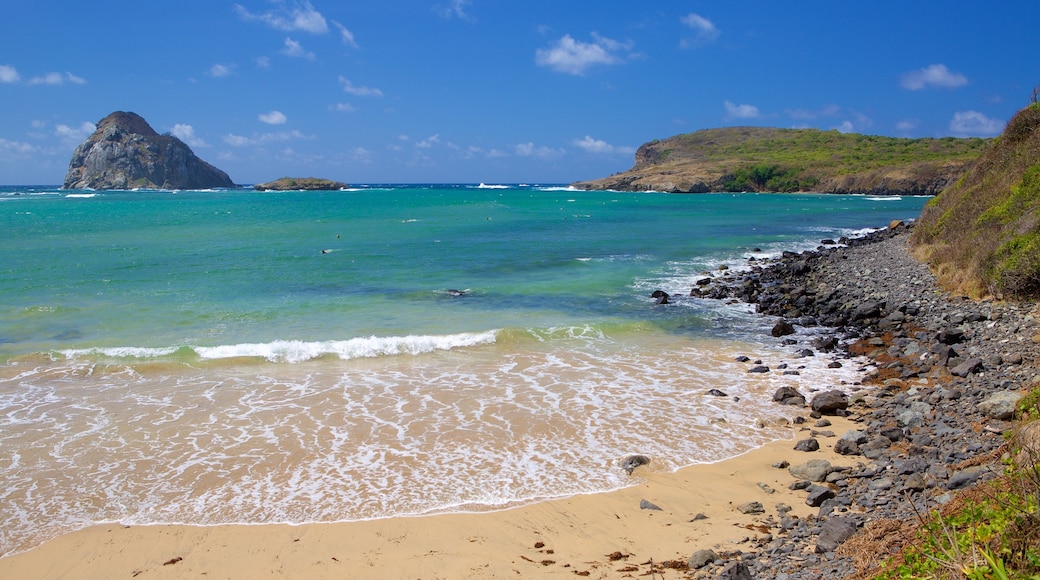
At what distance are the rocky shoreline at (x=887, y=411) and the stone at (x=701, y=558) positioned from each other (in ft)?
0.03

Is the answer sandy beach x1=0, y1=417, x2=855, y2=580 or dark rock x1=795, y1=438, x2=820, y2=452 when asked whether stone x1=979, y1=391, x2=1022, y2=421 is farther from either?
sandy beach x1=0, y1=417, x2=855, y2=580

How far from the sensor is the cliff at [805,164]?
107625 mm

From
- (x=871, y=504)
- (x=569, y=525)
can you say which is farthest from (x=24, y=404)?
(x=871, y=504)

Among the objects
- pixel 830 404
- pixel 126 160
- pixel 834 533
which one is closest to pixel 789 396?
pixel 830 404

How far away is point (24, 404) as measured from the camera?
40.7ft

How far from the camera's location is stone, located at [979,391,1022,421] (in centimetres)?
870

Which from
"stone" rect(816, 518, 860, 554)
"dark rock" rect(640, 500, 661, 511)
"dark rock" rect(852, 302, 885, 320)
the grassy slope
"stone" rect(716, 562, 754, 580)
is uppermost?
the grassy slope

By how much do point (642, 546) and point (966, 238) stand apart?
18.6 m

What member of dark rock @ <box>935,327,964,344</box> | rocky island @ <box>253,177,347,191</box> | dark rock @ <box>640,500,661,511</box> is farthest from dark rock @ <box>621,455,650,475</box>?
rocky island @ <box>253,177,347,191</box>

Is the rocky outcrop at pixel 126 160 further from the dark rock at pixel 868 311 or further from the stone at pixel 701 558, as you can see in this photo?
the stone at pixel 701 558

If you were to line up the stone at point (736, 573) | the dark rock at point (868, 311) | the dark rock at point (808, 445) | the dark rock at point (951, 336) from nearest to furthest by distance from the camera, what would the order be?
the stone at point (736, 573) → the dark rock at point (808, 445) → the dark rock at point (951, 336) → the dark rock at point (868, 311)

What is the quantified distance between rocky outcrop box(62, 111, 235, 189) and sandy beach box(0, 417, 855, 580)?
19327 cm

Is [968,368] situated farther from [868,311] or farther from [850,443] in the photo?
[868,311]

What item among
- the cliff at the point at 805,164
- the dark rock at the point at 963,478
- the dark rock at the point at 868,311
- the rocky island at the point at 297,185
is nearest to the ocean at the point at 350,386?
the dark rock at the point at 868,311
